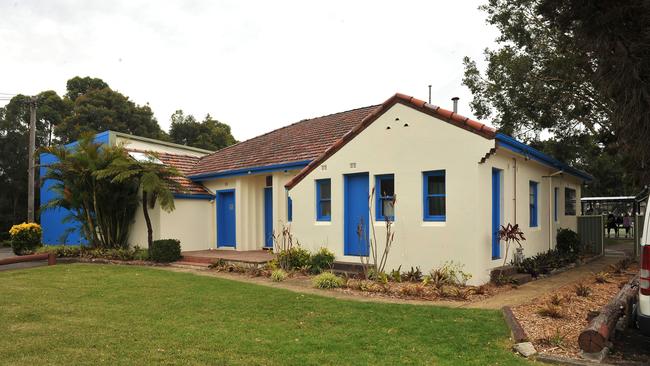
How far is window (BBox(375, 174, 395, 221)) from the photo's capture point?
11.6 m

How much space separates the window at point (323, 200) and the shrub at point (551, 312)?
6.64m

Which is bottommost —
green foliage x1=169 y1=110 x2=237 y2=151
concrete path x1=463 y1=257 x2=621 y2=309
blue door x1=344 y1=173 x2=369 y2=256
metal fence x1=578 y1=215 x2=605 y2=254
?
concrete path x1=463 y1=257 x2=621 y2=309

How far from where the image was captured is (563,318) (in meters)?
7.17

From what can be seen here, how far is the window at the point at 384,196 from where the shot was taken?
11.6 meters

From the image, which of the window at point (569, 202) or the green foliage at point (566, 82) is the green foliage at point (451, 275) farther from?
A: the window at point (569, 202)

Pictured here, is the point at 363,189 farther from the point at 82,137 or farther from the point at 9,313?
the point at 82,137

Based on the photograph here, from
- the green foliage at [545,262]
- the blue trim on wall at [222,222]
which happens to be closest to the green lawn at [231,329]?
the green foliage at [545,262]

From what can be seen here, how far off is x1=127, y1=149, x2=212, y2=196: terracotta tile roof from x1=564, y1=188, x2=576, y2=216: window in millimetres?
13226

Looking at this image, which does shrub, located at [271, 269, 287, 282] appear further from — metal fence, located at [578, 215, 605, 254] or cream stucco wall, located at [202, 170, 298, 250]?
metal fence, located at [578, 215, 605, 254]

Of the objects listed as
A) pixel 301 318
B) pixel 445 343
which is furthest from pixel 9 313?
pixel 445 343

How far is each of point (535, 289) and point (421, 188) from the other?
10.4 ft

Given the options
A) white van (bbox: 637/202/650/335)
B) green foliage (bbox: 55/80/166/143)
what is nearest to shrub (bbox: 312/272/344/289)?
white van (bbox: 637/202/650/335)

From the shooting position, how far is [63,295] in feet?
31.1

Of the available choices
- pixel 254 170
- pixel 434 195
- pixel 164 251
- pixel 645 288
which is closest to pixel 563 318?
pixel 645 288
